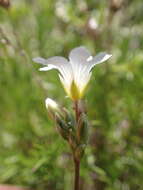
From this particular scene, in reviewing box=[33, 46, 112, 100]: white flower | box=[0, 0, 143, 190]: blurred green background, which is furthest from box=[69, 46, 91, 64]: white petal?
box=[0, 0, 143, 190]: blurred green background

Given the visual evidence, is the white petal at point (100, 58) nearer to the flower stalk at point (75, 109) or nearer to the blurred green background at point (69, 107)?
the flower stalk at point (75, 109)

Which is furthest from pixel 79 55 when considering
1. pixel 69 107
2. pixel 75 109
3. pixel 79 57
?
pixel 69 107

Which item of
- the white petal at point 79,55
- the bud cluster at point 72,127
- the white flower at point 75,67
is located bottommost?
the bud cluster at point 72,127

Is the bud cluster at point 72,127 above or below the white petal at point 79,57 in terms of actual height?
below

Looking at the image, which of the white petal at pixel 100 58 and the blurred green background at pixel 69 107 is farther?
the blurred green background at pixel 69 107

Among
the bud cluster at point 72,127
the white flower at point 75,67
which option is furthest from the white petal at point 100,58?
the bud cluster at point 72,127

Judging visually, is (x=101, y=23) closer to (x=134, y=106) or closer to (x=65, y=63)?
(x=134, y=106)

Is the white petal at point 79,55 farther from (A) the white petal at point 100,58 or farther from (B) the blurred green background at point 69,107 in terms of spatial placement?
(B) the blurred green background at point 69,107
